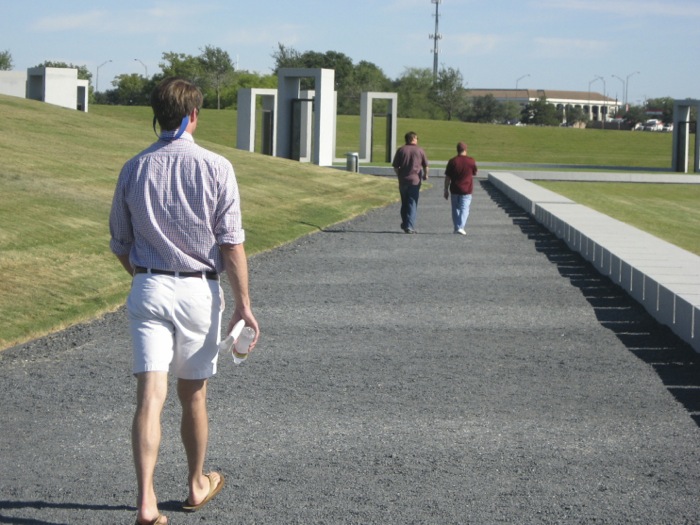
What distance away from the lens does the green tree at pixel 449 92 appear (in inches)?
5487

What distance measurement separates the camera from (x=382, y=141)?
8225 cm

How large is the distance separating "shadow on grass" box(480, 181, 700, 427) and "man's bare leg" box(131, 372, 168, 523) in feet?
12.1

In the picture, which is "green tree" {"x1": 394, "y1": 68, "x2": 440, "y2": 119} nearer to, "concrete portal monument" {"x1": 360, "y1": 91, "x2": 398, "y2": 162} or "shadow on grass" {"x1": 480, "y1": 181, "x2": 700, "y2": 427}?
"concrete portal monument" {"x1": 360, "y1": 91, "x2": 398, "y2": 162}

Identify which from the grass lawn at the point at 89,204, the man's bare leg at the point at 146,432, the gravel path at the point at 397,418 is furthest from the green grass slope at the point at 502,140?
the man's bare leg at the point at 146,432

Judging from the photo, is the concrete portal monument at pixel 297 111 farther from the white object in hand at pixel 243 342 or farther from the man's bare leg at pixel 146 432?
the man's bare leg at pixel 146 432

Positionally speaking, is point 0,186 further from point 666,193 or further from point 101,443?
point 666,193

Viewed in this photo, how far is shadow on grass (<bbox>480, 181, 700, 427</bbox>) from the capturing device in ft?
27.0

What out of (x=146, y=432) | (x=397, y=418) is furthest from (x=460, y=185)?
(x=146, y=432)

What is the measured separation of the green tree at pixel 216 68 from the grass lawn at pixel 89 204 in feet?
273

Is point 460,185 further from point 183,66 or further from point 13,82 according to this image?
point 183,66

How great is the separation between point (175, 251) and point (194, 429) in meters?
0.78

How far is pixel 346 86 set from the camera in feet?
443

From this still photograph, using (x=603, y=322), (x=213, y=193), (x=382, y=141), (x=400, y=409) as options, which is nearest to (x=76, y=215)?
(x=603, y=322)

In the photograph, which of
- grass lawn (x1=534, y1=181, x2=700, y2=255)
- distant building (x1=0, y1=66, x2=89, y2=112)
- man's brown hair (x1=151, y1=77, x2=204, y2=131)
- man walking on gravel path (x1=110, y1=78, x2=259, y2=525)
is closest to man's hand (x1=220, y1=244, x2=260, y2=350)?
man walking on gravel path (x1=110, y1=78, x2=259, y2=525)
